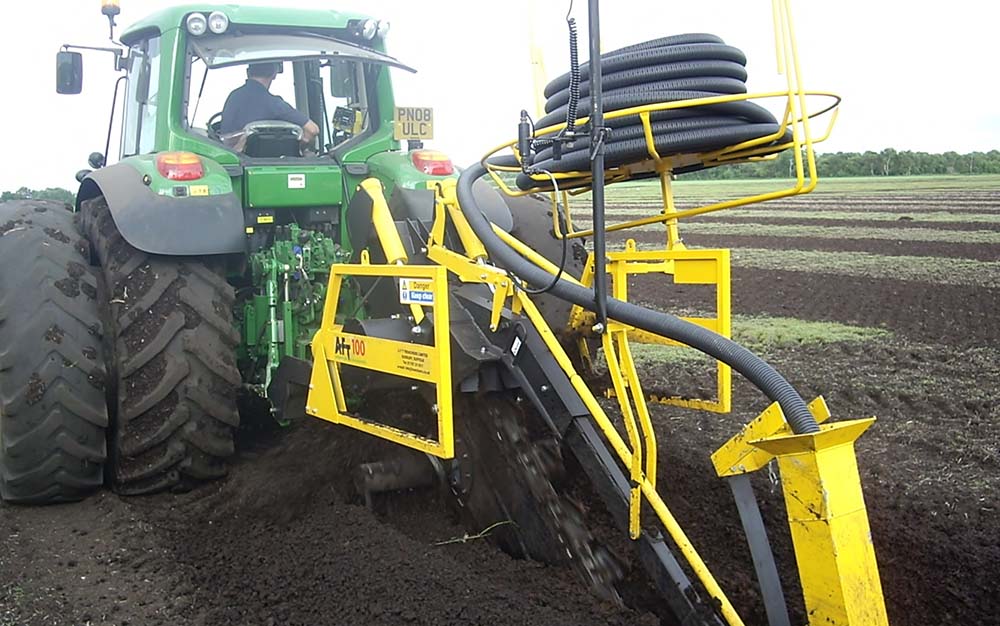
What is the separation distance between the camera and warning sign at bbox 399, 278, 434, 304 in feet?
12.3

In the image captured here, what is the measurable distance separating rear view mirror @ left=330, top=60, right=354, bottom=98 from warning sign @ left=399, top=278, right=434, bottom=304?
85.3 inches

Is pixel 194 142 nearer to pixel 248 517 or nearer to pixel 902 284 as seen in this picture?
pixel 248 517

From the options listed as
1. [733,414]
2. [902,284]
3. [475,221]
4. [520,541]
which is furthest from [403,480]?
[902,284]

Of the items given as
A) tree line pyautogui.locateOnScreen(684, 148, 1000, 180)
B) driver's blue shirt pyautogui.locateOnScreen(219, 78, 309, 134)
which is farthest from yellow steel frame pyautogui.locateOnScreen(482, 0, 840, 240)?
tree line pyautogui.locateOnScreen(684, 148, 1000, 180)

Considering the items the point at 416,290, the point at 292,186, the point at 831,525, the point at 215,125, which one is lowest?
the point at 831,525

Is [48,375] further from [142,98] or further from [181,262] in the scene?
[142,98]

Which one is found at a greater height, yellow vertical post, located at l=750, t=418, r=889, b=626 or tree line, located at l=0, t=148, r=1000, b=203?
tree line, located at l=0, t=148, r=1000, b=203

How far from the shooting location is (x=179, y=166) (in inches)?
187

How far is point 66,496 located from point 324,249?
1.66 meters

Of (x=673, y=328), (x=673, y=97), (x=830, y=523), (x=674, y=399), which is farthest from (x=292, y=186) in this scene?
(x=830, y=523)

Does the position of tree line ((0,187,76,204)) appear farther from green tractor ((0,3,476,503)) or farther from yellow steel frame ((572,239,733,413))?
yellow steel frame ((572,239,733,413))

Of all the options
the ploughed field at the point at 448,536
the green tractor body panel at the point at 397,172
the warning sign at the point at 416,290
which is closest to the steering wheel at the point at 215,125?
the green tractor body panel at the point at 397,172

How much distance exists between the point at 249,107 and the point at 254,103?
0.03m

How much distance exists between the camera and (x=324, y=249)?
4.99 metres
